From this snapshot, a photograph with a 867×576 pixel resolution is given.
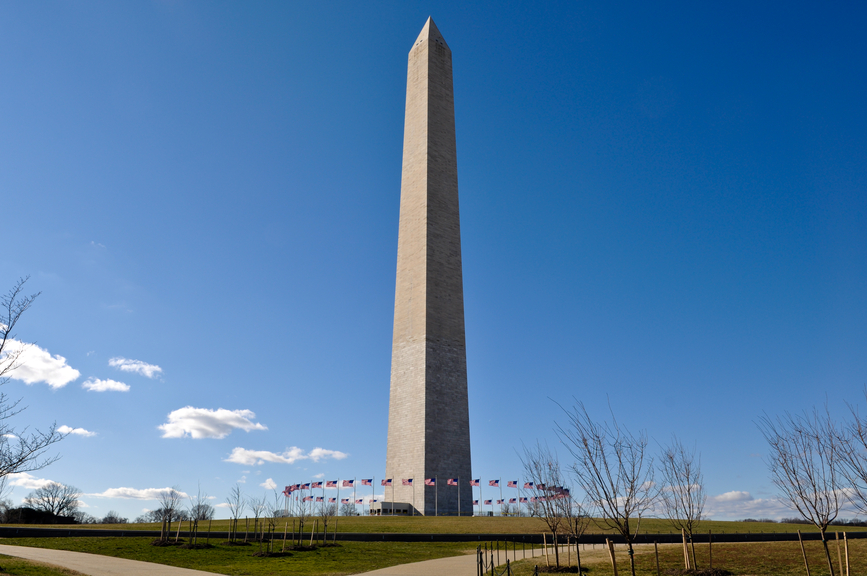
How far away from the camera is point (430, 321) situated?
49.8 meters

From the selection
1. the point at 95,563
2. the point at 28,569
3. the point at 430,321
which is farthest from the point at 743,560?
the point at 430,321

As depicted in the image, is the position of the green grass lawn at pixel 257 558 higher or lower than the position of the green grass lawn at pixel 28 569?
lower

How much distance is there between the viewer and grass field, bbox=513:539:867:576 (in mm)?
18516

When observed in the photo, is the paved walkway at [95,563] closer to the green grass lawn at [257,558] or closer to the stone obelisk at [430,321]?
the green grass lawn at [257,558]

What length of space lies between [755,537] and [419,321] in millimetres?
27780

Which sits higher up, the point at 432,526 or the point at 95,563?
the point at 95,563

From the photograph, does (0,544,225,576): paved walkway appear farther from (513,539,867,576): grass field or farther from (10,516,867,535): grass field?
(10,516,867,535): grass field

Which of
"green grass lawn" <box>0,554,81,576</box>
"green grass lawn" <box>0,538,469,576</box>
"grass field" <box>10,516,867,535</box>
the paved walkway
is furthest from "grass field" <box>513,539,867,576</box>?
"green grass lawn" <box>0,554,81,576</box>

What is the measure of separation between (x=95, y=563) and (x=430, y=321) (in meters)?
33.2

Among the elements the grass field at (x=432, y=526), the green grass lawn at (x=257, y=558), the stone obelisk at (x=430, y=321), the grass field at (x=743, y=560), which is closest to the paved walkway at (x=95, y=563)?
the green grass lawn at (x=257, y=558)

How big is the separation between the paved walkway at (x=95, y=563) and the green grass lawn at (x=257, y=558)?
0.96m

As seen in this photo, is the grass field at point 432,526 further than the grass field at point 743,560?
Yes

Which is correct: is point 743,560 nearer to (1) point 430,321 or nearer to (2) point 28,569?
(2) point 28,569

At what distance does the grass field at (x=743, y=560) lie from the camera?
1852 centimetres
